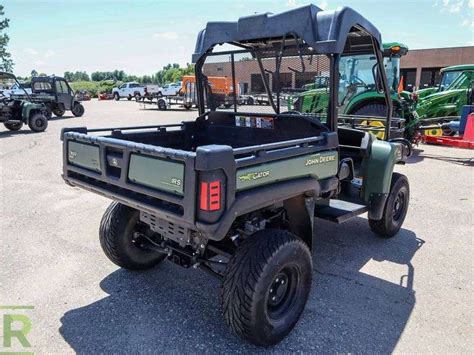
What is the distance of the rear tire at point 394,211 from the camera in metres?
4.46

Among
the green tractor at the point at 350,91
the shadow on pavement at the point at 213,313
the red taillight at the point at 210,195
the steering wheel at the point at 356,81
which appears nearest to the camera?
the red taillight at the point at 210,195

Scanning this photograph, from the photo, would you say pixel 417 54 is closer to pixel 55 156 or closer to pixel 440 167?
pixel 440 167

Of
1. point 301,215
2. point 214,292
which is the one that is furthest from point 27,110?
point 301,215

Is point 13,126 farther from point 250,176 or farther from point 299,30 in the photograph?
point 250,176

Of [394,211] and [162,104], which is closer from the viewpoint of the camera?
[394,211]

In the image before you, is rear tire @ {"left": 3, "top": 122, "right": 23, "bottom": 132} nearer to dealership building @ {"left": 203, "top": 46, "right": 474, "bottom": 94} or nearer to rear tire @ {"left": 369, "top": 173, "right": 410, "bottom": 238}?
dealership building @ {"left": 203, "top": 46, "right": 474, "bottom": 94}

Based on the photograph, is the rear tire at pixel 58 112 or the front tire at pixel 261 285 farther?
the rear tire at pixel 58 112

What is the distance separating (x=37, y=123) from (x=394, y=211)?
44.8ft

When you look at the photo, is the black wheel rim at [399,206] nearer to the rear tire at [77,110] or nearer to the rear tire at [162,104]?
the rear tire at [77,110]

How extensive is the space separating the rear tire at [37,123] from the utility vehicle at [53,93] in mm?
4478

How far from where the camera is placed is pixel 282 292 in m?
2.92

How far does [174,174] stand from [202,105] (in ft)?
6.62

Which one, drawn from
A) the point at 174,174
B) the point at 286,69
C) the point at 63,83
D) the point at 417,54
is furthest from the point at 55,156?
the point at 417,54

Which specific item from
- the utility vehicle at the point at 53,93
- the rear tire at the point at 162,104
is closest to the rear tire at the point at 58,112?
the utility vehicle at the point at 53,93
